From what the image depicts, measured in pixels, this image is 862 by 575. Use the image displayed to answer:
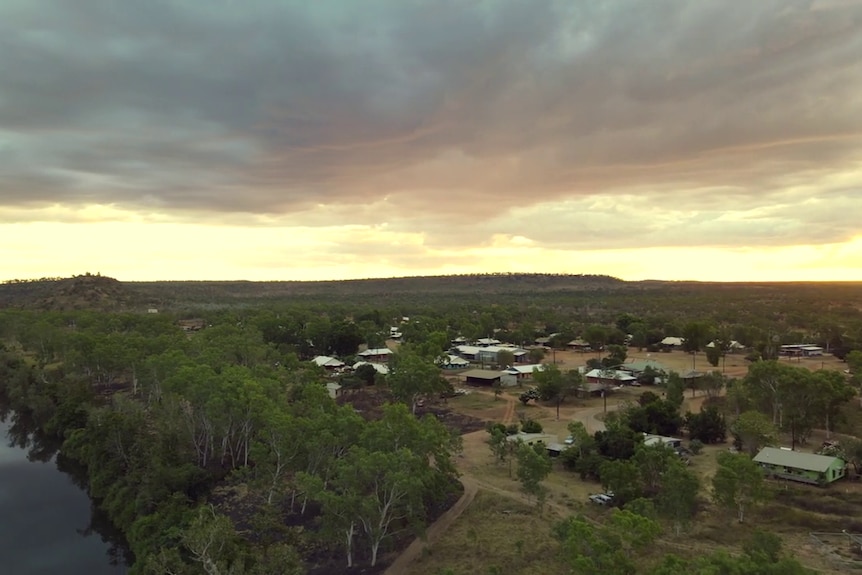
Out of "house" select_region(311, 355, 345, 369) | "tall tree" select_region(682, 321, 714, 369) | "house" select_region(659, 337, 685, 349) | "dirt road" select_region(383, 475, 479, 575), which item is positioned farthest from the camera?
"house" select_region(659, 337, 685, 349)

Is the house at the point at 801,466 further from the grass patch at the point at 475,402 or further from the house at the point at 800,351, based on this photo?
the house at the point at 800,351

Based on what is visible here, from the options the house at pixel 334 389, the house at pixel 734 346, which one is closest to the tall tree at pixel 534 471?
the house at pixel 334 389

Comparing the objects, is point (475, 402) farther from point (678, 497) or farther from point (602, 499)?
point (678, 497)

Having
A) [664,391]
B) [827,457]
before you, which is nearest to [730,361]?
[664,391]

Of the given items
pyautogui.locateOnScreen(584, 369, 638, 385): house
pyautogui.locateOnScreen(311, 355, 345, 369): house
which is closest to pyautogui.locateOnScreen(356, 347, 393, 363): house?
pyautogui.locateOnScreen(311, 355, 345, 369): house

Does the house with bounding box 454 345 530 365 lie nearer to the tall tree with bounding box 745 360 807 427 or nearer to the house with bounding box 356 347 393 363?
the house with bounding box 356 347 393 363
